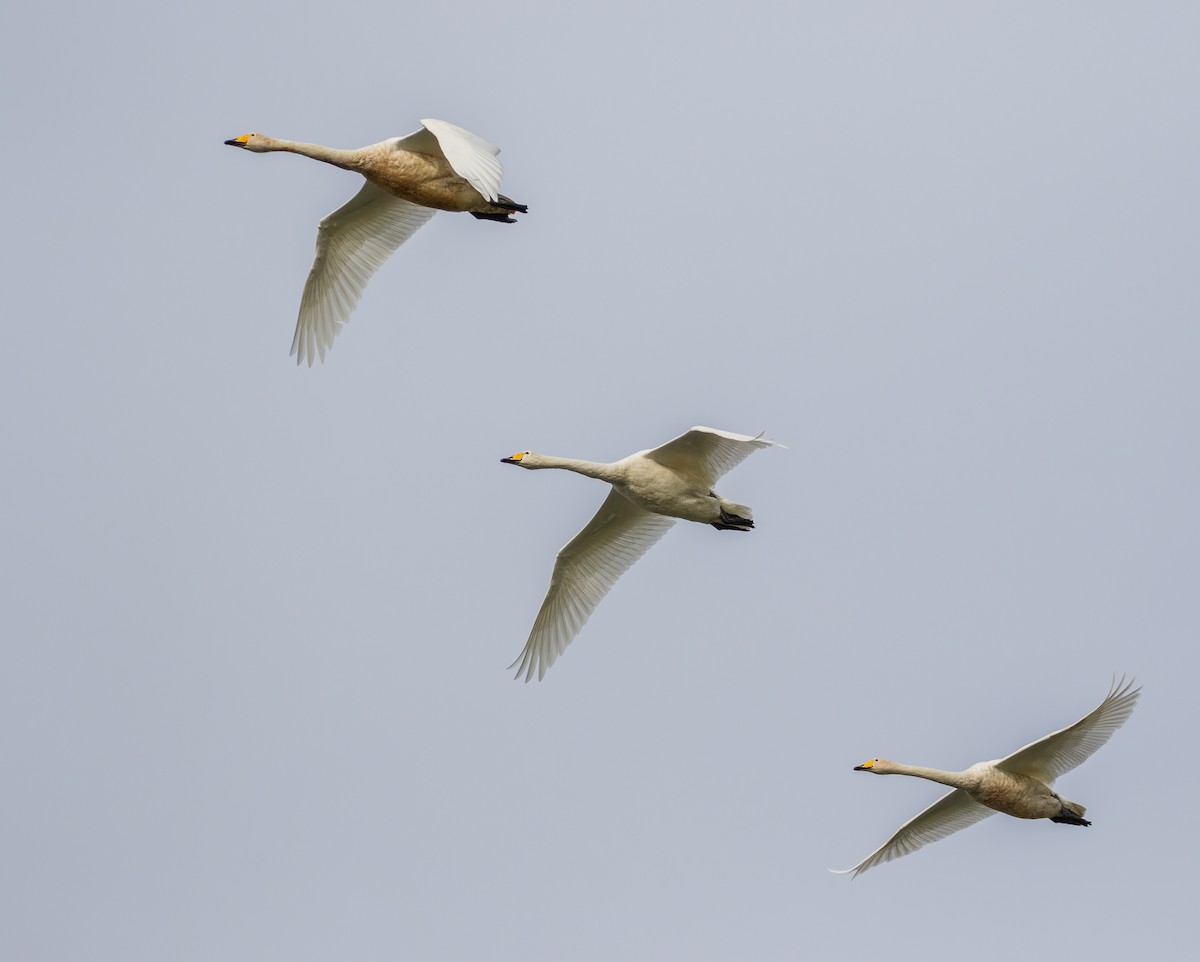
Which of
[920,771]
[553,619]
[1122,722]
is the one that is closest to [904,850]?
[920,771]

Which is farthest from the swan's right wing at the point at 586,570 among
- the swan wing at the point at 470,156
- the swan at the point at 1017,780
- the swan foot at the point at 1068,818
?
the swan foot at the point at 1068,818

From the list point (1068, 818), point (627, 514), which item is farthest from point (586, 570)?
point (1068, 818)

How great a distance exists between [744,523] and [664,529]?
2.70m

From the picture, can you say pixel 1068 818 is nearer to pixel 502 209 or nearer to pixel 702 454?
pixel 702 454

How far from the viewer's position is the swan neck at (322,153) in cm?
2894

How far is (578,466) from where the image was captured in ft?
94.1

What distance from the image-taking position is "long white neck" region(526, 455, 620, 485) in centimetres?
2816

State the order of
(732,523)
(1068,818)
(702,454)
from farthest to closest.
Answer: (1068,818), (732,523), (702,454)

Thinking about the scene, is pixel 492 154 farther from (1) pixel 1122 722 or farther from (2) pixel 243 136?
(1) pixel 1122 722

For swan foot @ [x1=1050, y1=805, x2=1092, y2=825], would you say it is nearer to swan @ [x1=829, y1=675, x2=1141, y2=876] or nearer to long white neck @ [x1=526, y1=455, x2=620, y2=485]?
swan @ [x1=829, y1=675, x2=1141, y2=876]

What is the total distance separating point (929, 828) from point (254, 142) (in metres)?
14.0

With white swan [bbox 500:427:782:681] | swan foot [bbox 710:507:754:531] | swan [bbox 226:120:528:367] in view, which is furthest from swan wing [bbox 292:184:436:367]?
swan foot [bbox 710:507:754:531]

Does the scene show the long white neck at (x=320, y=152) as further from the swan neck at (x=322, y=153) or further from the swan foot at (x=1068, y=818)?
the swan foot at (x=1068, y=818)

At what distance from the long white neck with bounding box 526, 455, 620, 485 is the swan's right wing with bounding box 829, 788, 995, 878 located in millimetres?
6957
